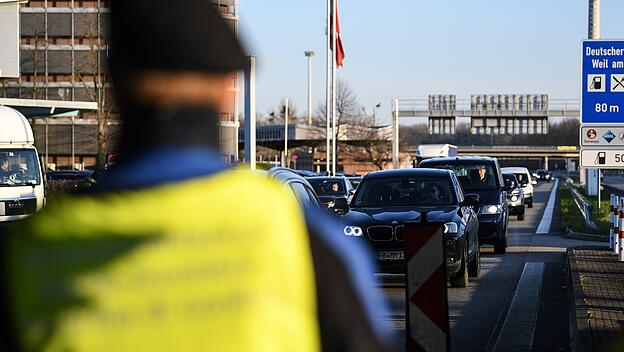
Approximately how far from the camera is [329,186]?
1416 inches

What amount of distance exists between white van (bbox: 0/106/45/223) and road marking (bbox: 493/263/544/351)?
11742 mm

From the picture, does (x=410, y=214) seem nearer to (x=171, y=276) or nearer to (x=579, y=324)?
(x=579, y=324)

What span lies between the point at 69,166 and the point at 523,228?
2027 inches

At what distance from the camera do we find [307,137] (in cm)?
9606

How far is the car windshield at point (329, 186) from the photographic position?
35.1 m

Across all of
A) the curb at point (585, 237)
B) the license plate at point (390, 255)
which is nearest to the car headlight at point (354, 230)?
the license plate at point (390, 255)

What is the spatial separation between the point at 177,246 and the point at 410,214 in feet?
48.9

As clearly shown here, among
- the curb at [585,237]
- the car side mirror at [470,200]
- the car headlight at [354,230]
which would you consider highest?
the car side mirror at [470,200]

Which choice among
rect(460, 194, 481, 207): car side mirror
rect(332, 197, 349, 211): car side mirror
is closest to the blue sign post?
rect(460, 194, 481, 207): car side mirror

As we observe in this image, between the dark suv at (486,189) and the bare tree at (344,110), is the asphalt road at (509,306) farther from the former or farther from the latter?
the bare tree at (344,110)

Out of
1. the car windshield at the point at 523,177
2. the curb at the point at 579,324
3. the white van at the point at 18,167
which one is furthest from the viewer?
the car windshield at the point at 523,177

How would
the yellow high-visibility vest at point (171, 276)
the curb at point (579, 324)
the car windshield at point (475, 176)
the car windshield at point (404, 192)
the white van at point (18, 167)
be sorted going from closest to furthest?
the yellow high-visibility vest at point (171, 276) → the curb at point (579, 324) → the car windshield at point (404, 192) → the car windshield at point (475, 176) → the white van at point (18, 167)

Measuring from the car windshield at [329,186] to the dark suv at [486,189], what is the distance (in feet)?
34.3

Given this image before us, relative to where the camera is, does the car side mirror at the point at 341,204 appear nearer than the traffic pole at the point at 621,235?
Yes
